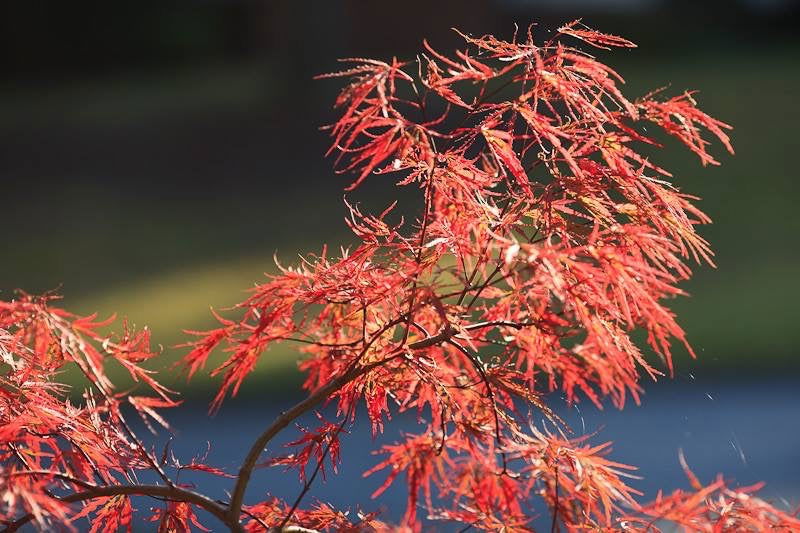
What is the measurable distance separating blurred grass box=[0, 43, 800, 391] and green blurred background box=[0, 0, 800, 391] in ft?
0.05

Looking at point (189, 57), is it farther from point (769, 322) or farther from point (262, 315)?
point (262, 315)

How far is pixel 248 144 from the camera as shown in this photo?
8383mm

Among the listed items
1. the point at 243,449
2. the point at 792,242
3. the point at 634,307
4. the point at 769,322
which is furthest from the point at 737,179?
the point at 634,307

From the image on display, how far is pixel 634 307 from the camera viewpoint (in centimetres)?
114

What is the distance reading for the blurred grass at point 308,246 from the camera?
511 cm

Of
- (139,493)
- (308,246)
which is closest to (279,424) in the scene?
(139,493)

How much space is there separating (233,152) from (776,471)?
5371 mm

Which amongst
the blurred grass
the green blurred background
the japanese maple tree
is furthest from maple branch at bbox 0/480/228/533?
the green blurred background

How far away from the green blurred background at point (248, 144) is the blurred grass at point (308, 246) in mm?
16

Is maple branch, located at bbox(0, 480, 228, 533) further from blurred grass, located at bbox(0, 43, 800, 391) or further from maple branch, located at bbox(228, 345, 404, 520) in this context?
blurred grass, located at bbox(0, 43, 800, 391)

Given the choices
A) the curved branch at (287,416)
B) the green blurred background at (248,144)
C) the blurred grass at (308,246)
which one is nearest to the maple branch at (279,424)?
the curved branch at (287,416)

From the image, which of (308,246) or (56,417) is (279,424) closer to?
(56,417)

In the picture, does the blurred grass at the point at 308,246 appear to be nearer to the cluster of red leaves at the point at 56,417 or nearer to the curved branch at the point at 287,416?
the cluster of red leaves at the point at 56,417

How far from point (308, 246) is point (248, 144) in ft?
7.52
